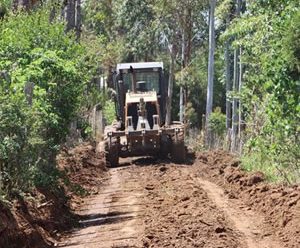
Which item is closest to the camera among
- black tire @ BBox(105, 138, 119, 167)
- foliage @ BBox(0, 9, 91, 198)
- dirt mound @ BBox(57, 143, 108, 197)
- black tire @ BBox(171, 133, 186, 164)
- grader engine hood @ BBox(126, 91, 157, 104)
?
foliage @ BBox(0, 9, 91, 198)

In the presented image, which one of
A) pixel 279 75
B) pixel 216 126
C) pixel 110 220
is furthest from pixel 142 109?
pixel 216 126

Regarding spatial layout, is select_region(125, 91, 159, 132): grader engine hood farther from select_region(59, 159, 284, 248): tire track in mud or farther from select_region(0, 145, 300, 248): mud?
select_region(59, 159, 284, 248): tire track in mud

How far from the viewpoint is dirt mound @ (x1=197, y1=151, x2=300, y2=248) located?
37.7 ft

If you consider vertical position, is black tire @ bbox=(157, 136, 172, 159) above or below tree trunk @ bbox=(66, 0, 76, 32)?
below

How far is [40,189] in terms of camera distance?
13.7m

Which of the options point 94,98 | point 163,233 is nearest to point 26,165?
point 163,233

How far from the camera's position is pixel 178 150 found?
24.0 metres

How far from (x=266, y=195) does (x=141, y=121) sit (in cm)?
946

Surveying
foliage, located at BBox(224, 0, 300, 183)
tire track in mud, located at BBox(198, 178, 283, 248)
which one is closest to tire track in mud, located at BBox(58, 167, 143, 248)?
tire track in mud, located at BBox(198, 178, 283, 248)

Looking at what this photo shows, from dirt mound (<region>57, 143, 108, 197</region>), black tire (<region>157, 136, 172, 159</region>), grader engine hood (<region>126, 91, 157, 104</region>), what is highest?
grader engine hood (<region>126, 91, 157, 104</region>)

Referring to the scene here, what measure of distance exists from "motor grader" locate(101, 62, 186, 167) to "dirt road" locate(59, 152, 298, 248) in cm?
340

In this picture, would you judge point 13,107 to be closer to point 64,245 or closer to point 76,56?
point 64,245

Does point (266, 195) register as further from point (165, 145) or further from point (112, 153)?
point (112, 153)

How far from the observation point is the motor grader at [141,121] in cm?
2338
